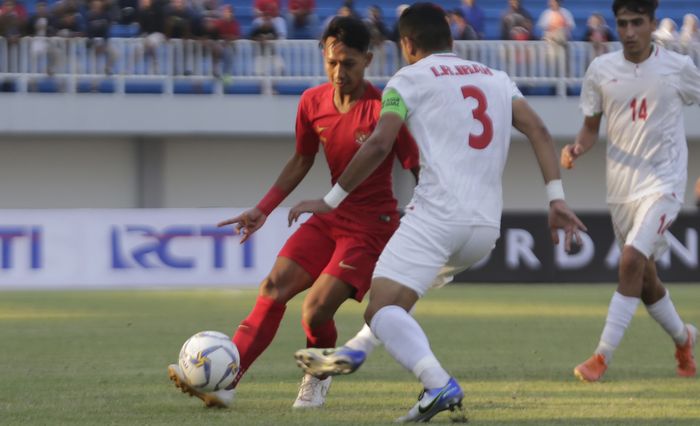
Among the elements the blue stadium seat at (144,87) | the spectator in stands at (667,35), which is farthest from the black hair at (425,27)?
the blue stadium seat at (144,87)

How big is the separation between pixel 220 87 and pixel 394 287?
1852 cm

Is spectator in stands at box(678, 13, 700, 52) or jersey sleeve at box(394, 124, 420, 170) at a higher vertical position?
jersey sleeve at box(394, 124, 420, 170)

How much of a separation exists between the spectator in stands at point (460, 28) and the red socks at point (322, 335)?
17.1m

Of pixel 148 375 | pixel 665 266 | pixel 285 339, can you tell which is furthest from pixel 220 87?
pixel 148 375

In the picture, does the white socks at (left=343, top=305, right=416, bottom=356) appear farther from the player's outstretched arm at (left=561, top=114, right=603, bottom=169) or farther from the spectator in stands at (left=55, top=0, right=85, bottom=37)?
the spectator in stands at (left=55, top=0, right=85, bottom=37)

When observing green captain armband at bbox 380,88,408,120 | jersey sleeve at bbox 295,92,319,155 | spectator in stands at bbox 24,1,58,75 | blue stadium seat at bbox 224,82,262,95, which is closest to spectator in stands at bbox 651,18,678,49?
blue stadium seat at bbox 224,82,262,95

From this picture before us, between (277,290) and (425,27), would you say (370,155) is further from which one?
(277,290)

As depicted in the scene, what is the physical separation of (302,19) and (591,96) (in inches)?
618

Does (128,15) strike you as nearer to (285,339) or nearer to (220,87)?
(220,87)

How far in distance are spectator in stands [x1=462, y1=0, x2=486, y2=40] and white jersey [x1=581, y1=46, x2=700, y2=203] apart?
15.7 m

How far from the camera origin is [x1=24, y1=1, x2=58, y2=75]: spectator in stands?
76.7 ft

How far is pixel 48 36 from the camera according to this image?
2377 cm

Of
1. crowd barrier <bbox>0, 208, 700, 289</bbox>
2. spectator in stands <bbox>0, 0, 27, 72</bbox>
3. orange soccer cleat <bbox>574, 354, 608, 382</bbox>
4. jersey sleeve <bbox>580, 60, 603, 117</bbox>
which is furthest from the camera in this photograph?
spectator in stands <bbox>0, 0, 27, 72</bbox>

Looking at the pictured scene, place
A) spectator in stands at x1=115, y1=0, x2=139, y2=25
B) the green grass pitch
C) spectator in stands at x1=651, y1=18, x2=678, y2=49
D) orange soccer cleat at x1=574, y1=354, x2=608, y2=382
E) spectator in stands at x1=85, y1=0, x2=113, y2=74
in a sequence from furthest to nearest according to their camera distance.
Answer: spectator in stands at x1=115, y1=0, x2=139, y2=25
spectator in stands at x1=651, y1=18, x2=678, y2=49
spectator in stands at x1=85, y1=0, x2=113, y2=74
orange soccer cleat at x1=574, y1=354, x2=608, y2=382
the green grass pitch
